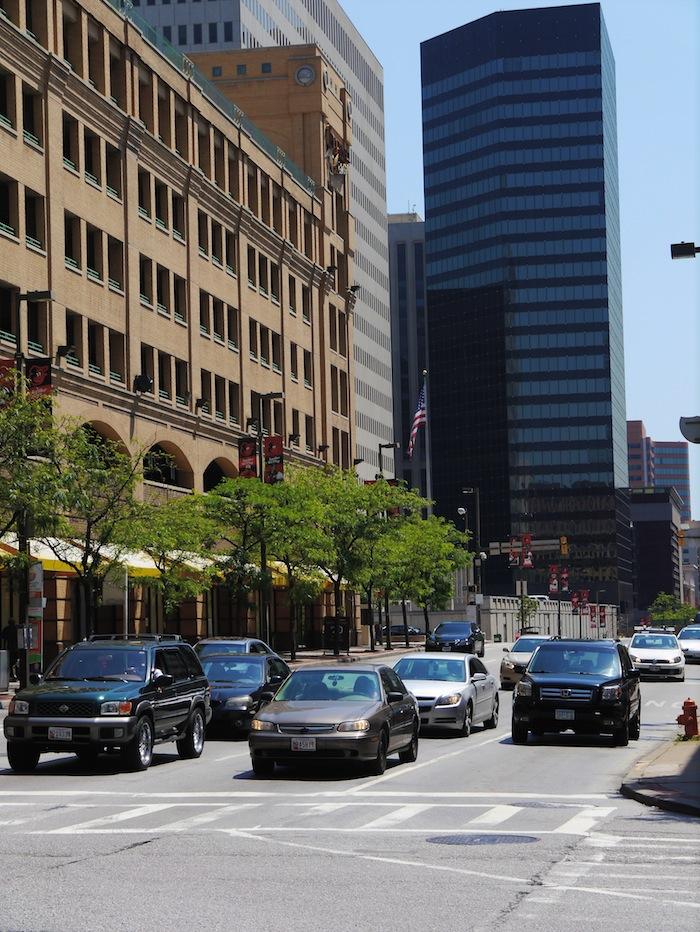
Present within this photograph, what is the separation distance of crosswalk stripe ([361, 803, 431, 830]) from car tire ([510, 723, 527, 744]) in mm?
9362

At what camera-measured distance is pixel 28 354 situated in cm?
4866

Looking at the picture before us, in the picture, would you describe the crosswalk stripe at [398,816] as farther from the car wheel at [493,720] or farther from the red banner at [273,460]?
the red banner at [273,460]

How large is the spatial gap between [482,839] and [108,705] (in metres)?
7.79

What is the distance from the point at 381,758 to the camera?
20047mm

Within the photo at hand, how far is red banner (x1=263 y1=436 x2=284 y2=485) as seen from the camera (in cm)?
6275

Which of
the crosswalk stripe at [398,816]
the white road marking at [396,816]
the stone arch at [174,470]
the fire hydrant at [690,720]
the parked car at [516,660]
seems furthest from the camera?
the stone arch at [174,470]

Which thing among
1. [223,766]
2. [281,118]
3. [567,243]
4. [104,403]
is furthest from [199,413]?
[567,243]

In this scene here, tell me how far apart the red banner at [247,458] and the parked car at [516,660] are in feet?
63.6

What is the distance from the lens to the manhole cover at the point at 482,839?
528 inches

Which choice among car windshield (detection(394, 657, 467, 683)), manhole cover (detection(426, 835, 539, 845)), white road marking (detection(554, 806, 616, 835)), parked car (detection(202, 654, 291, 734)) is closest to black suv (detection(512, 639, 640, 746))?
car windshield (detection(394, 657, 467, 683))

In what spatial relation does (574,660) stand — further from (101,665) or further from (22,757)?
(22,757)

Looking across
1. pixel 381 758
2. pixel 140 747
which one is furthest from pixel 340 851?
pixel 140 747

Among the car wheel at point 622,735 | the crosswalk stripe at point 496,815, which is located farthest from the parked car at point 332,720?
the car wheel at point 622,735

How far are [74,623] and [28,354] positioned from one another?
958cm
